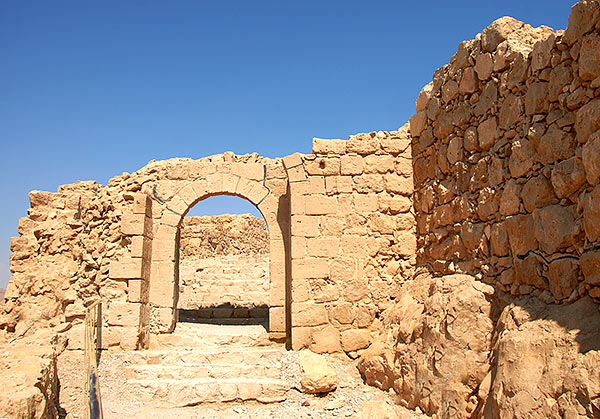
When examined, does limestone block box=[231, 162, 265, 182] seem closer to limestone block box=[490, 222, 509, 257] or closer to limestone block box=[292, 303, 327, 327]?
limestone block box=[292, 303, 327, 327]

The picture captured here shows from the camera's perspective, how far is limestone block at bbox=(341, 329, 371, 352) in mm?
6168

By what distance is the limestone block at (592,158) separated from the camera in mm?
3193

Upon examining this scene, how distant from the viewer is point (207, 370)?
19.5ft

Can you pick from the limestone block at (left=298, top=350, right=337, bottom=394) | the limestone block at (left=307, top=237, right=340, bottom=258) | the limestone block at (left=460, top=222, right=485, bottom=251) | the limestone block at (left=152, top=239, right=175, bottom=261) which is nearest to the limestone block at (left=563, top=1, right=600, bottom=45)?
the limestone block at (left=460, top=222, right=485, bottom=251)

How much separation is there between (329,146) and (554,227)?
3547 mm

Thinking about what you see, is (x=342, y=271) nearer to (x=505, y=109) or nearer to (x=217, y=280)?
(x=505, y=109)

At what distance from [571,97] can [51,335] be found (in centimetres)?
678

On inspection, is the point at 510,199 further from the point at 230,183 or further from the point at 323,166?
the point at 230,183

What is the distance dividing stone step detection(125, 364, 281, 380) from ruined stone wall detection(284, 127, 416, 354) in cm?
57

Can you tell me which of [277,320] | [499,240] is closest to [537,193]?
[499,240]

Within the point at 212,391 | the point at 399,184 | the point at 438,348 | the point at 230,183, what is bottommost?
the point at 212,391

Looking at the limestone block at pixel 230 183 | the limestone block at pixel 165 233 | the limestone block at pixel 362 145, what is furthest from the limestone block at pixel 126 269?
the limestone block at pixel 362 145

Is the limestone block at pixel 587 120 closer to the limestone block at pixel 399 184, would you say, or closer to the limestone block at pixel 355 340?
the limestone block at pixel 399 184

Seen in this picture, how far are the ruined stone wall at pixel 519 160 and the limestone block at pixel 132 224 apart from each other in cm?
413
